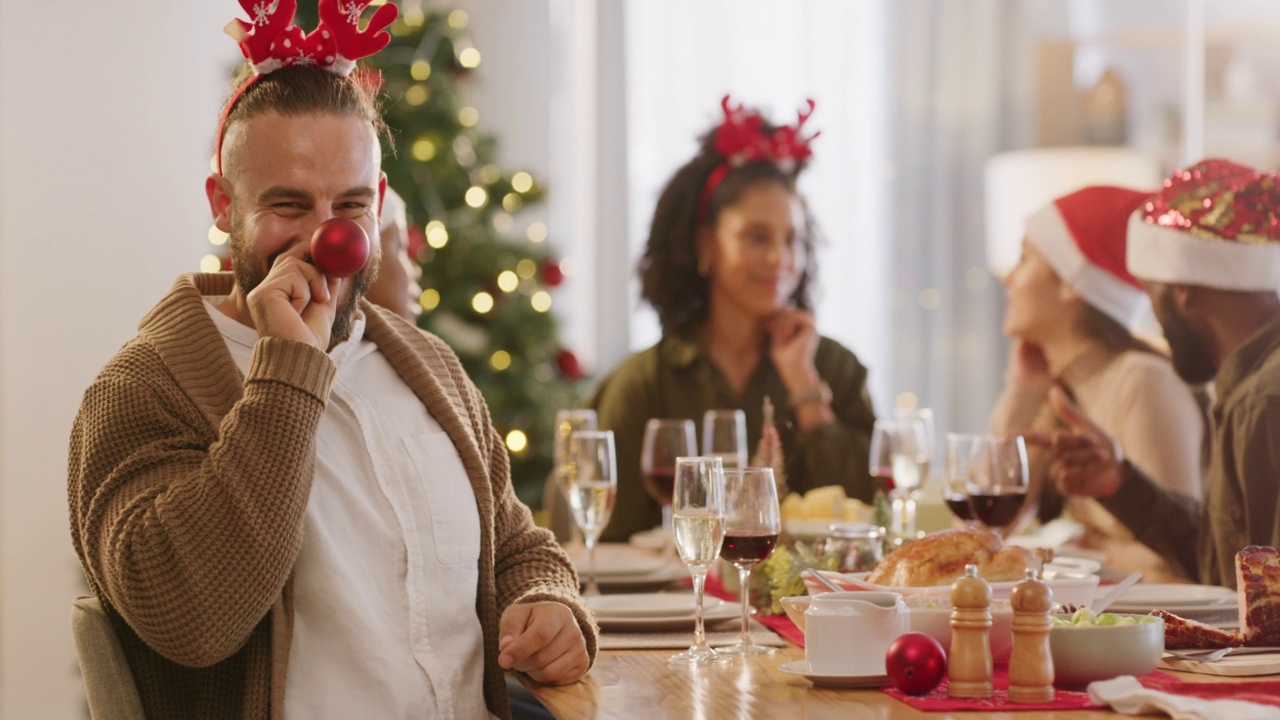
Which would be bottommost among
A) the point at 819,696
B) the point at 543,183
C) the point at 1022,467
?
the point at 819,696

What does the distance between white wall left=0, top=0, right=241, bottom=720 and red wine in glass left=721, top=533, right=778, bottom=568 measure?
6.69 ft

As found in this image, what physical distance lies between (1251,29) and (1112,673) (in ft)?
13.6

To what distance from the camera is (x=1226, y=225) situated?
2.09m

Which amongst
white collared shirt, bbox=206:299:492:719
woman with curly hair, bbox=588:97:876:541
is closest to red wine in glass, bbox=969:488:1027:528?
white collared shirt, bbox=206:299:492:719

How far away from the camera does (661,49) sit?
5434mm

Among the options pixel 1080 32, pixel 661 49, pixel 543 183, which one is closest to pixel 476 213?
pixel 543 183

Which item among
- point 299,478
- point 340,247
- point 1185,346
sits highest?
point 340,247

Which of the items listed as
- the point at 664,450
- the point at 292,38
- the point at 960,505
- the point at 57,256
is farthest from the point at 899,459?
the point at 57,256

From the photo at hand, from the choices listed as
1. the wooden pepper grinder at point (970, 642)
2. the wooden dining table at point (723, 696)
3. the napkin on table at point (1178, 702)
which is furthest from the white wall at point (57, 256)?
the napkin on table at point (1178, 702)

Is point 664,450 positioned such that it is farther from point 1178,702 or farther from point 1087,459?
point 1178,702

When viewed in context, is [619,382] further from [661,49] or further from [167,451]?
[661,49]

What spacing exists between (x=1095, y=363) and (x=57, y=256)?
2.30 m

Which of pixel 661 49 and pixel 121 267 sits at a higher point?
pixel 661 49

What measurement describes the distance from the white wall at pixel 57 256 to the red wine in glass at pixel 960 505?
2013 mm
